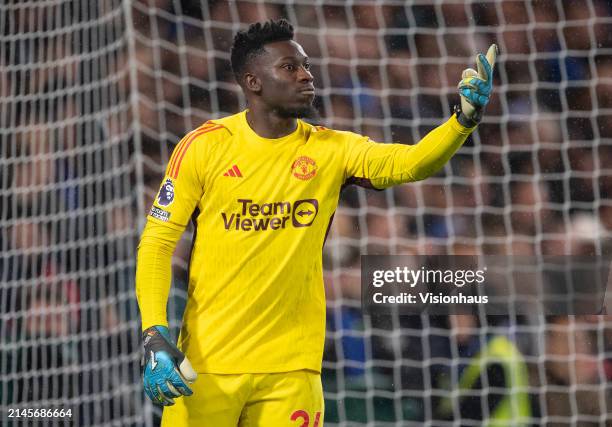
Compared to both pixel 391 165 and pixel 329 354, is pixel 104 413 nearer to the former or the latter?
pixel 329 354

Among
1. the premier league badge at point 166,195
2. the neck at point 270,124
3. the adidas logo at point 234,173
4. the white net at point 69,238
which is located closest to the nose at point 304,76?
the neck at point 270,124

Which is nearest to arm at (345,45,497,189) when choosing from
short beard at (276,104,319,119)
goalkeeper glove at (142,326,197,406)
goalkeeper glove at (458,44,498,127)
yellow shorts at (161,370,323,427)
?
goalkeeper glove at (458,44,498,127)

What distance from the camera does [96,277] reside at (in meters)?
4.84

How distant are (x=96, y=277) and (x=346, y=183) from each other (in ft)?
7.38

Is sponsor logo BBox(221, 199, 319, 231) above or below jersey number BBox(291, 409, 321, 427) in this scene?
above

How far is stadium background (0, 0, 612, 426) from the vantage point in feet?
15.8

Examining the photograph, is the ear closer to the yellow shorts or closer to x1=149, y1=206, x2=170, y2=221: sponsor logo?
x1=149, y1=206, x2=170, y2=221: sponsor logo

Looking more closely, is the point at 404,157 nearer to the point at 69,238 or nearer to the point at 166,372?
the point at 166,372

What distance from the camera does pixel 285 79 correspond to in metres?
2.82

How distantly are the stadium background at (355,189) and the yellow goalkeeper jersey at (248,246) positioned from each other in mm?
1893

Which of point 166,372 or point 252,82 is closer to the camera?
point 166,372

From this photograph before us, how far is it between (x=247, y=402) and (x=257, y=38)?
3.05 feet

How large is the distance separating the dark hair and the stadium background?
5.90 ft

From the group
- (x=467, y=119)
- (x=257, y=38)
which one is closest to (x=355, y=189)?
(x=257, y=38)
